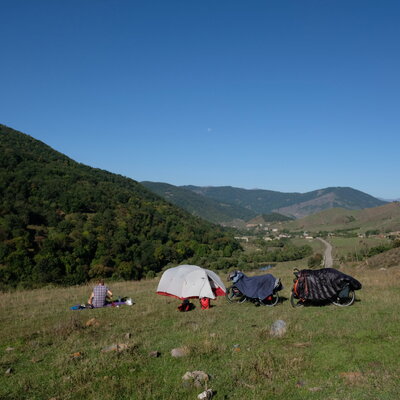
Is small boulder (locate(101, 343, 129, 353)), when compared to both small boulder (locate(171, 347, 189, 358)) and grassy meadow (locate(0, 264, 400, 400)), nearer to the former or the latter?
grassy meadow (locate(0, 264, 400, 400))

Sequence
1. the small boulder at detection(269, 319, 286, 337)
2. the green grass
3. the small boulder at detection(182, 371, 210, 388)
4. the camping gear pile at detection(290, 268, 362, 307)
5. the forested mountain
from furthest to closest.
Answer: the green grass < the forested mountain < the camping gear pile at detection(290, 268, 362, 307) < the small boulder at detection(269, 319, 286, 337) < the small boulder at detection(182, 371, 210, 388)

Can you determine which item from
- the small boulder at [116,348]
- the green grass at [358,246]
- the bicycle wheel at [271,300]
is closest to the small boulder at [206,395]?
the small boulder at [116,348]

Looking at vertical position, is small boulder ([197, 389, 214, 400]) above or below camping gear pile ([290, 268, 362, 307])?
below

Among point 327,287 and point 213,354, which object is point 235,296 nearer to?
point 327,287

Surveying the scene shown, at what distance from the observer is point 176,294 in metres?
15.2

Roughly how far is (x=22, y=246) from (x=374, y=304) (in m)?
59.1

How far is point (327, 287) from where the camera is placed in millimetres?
11891

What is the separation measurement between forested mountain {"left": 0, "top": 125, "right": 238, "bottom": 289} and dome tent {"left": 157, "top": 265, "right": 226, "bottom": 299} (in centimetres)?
3472

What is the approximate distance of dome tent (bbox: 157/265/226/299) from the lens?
46.8 feet

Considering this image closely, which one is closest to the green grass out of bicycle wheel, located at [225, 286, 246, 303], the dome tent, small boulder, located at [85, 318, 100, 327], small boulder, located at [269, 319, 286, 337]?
the dome tent

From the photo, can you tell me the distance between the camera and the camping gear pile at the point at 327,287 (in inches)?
466

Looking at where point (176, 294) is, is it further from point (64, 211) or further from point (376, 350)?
point (64, 211)

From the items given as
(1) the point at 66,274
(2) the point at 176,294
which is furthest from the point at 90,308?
(1) the point at 66,274

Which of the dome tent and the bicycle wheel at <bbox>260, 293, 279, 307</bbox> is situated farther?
the dome tent
